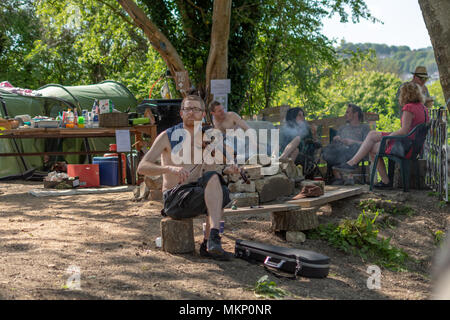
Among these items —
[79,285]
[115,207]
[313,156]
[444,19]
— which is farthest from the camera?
[313,156]

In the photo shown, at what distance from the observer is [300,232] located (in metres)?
5.48

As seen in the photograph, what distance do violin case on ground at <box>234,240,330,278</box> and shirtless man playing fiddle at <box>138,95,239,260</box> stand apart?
305mm

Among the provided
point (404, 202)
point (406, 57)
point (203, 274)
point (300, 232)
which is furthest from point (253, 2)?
point (406, 57)

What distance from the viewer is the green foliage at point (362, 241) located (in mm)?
5199

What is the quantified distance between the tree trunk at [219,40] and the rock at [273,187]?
3.29 metres

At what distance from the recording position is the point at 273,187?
267 inches

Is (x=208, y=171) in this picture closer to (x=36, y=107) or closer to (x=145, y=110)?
(x=145, y=110)

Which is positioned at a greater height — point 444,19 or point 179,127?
point 444,19

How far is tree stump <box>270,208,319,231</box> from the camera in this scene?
5383 mm

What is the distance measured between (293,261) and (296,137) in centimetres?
423

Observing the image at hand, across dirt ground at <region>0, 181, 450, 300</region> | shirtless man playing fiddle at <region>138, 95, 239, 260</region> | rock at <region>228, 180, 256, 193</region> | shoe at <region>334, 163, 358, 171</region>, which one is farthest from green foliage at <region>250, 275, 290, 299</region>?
shoe at <region>334, 163, 358, 171</region>

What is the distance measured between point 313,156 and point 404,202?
2.04m

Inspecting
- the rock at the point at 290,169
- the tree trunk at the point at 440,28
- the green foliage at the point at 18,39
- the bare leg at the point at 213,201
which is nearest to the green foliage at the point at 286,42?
the rock at the point at 290,169

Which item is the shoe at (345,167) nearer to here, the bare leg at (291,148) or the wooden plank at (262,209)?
the bare leg at (291,148)
